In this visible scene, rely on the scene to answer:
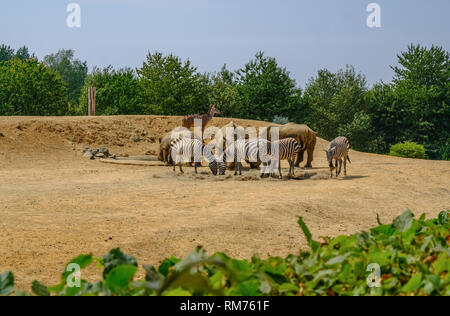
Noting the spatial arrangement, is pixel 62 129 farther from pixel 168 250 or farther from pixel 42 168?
pixel 168 250

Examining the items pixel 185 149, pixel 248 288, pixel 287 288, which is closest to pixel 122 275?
pixel 248 288

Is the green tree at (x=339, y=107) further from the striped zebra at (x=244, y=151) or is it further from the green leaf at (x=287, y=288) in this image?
the green leaf at (x=287, y=288)

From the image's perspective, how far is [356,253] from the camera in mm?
2357

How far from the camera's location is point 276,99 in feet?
137

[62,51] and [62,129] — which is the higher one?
[62,51]

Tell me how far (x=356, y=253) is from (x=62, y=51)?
96433 mm

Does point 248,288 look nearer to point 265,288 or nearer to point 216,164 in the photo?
point 265,288

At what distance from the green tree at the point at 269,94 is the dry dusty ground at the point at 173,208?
22.9 m

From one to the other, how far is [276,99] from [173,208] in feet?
107

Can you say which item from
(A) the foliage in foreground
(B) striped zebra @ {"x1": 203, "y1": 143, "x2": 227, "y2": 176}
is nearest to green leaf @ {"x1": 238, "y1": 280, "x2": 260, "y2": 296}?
(A) the foliage in foreground

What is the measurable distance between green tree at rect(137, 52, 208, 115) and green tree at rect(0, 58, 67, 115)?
6.90 meters
